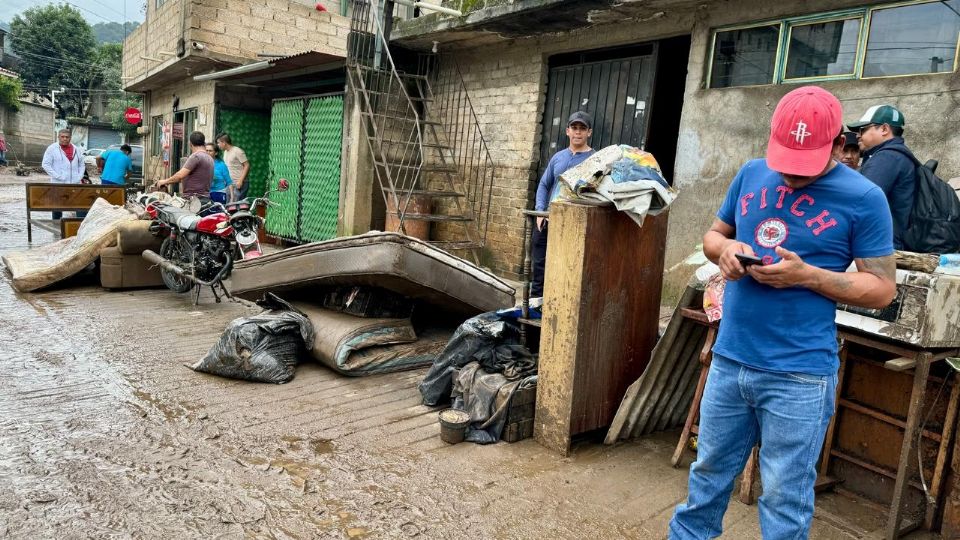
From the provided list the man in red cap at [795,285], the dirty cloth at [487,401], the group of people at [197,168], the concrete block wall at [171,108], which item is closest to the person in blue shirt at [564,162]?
the dirty cloth at [487,401]

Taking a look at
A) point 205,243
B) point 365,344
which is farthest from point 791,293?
point 205,243

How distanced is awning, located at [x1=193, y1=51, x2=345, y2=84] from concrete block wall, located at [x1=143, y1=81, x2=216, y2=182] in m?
1.30

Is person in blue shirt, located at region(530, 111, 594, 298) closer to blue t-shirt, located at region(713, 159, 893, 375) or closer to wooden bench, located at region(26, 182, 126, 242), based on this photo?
blue t-shirt, located at region(713, 159, 893, 375)

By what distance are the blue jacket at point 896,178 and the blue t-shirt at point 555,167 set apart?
2395mm

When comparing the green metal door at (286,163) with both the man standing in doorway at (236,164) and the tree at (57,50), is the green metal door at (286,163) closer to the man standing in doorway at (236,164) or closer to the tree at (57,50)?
the man standing in doorway at (236,164)

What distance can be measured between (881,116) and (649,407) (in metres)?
2.22

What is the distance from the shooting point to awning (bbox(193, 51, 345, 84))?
9344 mm

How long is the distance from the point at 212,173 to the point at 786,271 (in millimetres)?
8125

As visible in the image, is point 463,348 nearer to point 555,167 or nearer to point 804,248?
point 555,167

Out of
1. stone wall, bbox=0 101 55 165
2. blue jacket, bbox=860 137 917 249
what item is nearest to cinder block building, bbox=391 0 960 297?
blue jacket, bbox=860 137 917 249

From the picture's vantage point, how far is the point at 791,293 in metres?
2.14

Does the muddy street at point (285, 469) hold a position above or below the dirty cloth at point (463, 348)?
below

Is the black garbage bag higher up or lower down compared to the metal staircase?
lower down

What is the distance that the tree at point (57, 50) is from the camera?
42469mm
